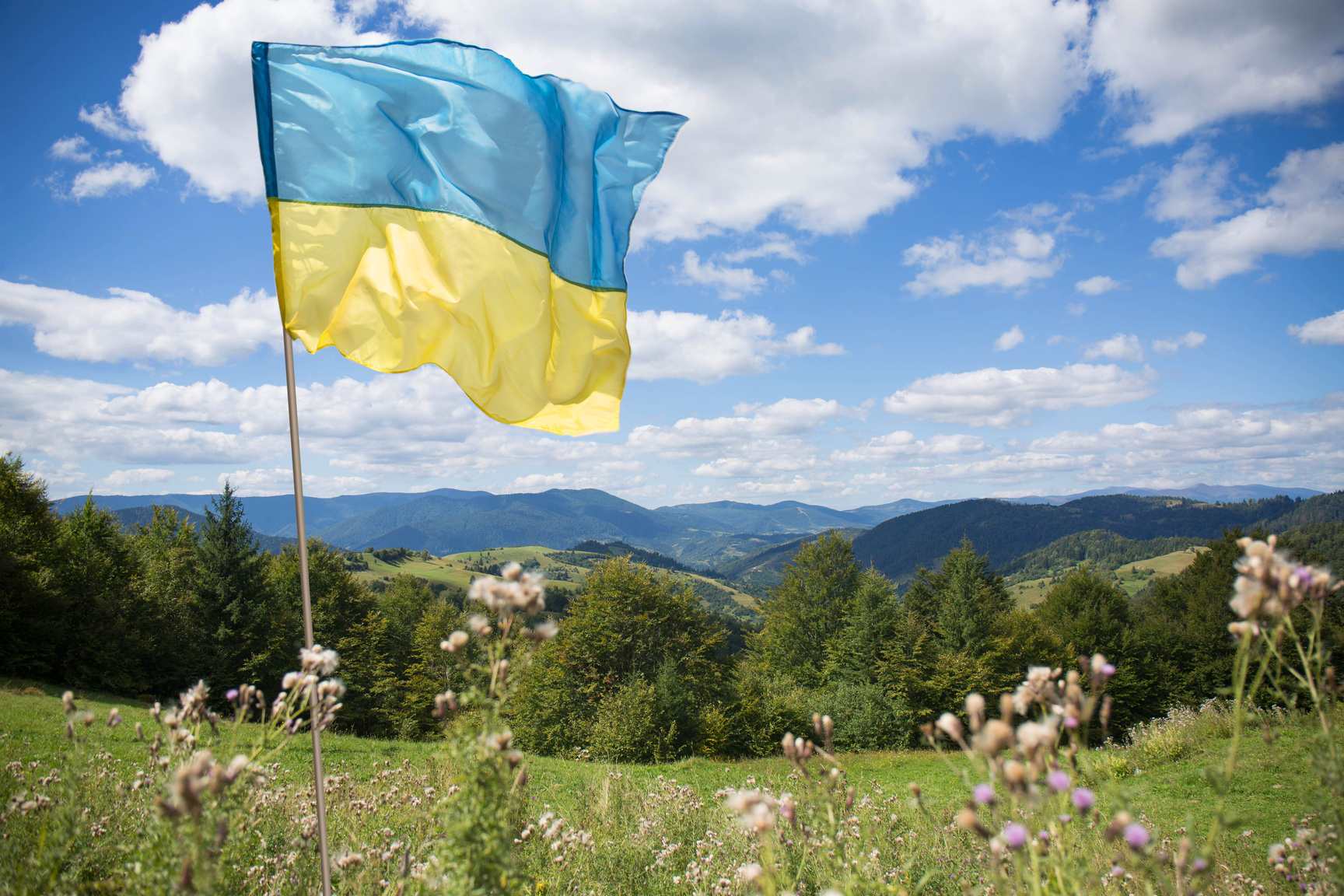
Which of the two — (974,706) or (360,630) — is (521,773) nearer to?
(974,706)

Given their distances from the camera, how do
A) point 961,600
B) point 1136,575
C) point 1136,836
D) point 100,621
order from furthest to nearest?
point 1136,575
point 961,600
point 100,621
point 1136,836

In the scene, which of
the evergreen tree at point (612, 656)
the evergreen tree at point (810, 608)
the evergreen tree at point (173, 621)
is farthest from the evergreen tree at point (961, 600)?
the evergreen tree at point (173, 621)

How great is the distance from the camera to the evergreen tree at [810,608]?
3978cm

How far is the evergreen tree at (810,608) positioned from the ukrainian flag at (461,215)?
3597 cm

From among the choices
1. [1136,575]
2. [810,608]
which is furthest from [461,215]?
[1136,575]

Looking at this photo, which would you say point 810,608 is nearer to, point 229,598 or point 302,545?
point 229,598

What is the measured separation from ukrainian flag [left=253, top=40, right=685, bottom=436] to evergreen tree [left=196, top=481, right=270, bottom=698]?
35.2 m

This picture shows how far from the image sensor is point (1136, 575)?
164m

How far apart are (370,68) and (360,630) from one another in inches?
1658

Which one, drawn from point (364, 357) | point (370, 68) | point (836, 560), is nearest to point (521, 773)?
point (364, 357)

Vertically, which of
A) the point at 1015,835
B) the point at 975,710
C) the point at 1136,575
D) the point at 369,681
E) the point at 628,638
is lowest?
the point at 1136,575

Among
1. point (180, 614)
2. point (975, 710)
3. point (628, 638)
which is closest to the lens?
point (975, 710)

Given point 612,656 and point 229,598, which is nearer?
point 612,656

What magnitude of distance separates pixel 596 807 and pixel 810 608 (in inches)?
1354
